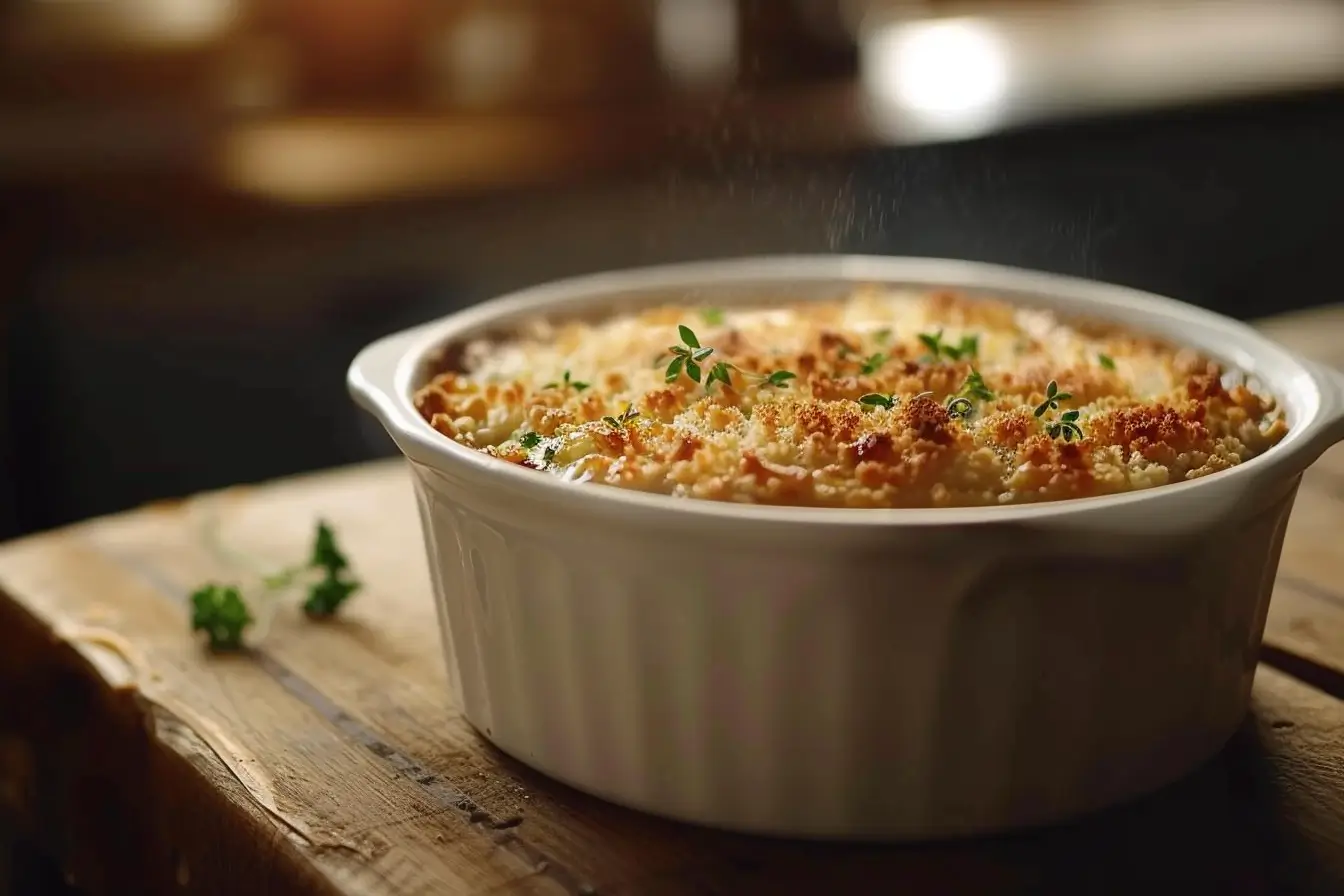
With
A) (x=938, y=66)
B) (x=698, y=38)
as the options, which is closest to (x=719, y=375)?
(x=698, y=38)

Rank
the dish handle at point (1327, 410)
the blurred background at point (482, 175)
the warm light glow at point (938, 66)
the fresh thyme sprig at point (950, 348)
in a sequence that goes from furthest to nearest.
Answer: the warm light glow at point (938, 66), the blurred background at point (482, 175), the fresh thyme sprig at point (950, 348), the dish handle at point (1327, 410)

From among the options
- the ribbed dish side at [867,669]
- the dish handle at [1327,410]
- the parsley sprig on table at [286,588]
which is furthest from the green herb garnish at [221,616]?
the dish handle at [1327,410]

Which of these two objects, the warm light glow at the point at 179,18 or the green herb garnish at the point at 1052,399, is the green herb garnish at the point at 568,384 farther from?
the warm light glow at the point at 179,18

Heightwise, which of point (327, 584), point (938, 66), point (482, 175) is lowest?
point (938, 66)

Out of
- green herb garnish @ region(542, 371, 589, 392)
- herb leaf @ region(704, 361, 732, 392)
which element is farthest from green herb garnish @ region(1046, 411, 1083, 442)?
green herb garnish @ region(542, 371, 589, 392)

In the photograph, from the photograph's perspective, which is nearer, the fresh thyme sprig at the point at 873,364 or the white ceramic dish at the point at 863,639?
the white ceramic dish at the point at 863,639

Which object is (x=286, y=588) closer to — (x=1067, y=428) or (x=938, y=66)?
(x=1067, y=428)

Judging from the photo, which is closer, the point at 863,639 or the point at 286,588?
the point at 863,639

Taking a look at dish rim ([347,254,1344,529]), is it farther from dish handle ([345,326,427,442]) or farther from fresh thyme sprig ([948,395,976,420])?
fresh thyme sprig ([948,395,976,420])
